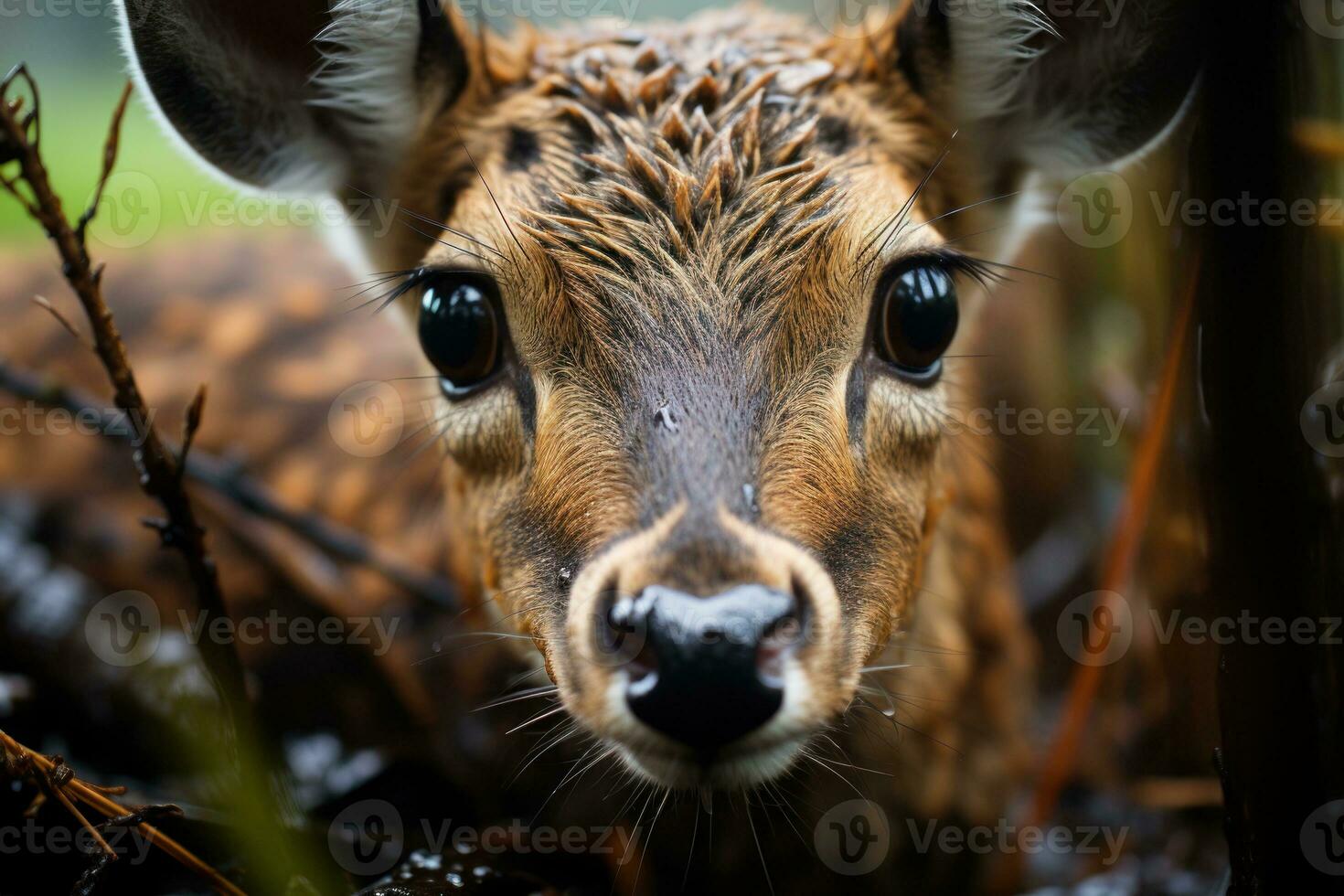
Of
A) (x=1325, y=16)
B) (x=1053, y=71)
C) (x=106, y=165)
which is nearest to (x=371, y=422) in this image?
(x=106, y=165)

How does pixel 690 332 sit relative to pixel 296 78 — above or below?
below

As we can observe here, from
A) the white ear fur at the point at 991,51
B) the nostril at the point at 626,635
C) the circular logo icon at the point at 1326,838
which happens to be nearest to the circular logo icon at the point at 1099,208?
the white ear fur at the point at 991,51

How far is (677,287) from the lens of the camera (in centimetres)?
270

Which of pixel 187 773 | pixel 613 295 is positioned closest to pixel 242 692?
pixel 187 773

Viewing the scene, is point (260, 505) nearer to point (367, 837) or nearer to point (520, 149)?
point (367, 837)

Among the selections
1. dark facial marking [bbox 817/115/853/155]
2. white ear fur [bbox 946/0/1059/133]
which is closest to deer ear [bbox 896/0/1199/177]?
white ear fur [bbox 946/0/1059/133]

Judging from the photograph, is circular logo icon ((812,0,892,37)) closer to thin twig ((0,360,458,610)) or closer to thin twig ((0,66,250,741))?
thin twig ((0,66,250,741))

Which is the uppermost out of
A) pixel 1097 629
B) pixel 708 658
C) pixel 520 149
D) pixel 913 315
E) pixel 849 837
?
pixel 520 149

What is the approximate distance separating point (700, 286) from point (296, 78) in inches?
65.4

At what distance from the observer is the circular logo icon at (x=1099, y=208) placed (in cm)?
485

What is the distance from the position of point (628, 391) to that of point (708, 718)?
0.86 meters

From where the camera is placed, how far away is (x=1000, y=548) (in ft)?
15.3

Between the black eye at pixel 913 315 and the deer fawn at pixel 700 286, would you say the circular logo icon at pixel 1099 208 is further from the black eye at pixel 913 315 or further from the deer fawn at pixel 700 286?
the black eye at pixel 913 315

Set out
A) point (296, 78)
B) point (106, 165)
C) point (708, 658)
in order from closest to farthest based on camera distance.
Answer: point (708, 658) < point (106, 165) < point (296, 78)
